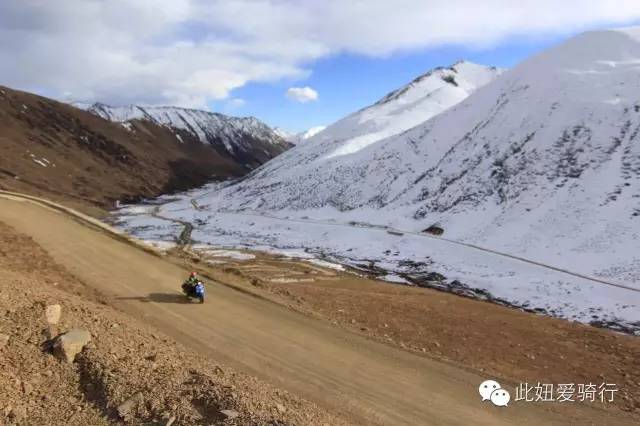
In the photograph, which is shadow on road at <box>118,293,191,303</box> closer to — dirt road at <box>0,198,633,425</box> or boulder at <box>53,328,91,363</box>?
dirt road at <box>0,198,633,425</box>

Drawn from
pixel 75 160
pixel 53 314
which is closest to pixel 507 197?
pixel 53 314

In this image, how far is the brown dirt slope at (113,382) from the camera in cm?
956

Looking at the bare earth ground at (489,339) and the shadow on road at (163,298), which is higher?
the shadow on road at (163,298)

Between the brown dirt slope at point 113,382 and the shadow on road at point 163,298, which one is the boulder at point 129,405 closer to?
the brown dirt slope at point 113,382

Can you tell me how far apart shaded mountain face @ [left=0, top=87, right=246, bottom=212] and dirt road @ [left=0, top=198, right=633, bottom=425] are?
78060 millimetres

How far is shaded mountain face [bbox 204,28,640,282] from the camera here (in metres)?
48.5

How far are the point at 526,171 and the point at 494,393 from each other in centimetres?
5593

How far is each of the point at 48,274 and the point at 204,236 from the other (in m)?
41.3

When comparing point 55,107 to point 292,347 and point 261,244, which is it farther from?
point 292,347

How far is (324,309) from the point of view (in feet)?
62.7

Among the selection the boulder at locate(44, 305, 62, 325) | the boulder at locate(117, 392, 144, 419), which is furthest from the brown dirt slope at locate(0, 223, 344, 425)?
the boulder at locate(44, 305, 62, 325)

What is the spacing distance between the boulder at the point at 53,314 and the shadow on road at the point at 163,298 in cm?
542

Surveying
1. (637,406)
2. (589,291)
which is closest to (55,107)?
(589,291)

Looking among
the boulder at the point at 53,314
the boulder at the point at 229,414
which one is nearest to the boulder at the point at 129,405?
the boulder at the point at 229,414
